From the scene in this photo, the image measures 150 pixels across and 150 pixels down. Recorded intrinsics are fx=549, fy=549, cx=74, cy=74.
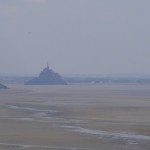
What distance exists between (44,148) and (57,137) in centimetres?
405

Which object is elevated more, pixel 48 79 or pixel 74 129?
pixel 48 79

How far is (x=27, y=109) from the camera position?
49.2 m

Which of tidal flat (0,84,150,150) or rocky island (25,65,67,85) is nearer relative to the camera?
tidal flat (0,84,150,150)

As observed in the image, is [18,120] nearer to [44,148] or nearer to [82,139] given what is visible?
[82,139]

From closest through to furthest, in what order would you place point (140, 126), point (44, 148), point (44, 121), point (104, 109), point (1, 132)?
point (44, 148), point (1, 132), point (140, 126), point (44, 121), point (104, 109)

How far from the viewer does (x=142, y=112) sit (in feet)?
149

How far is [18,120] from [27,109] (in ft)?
33.9

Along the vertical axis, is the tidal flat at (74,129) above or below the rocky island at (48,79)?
below

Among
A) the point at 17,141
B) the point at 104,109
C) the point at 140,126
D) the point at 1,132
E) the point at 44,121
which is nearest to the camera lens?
the point at 17,141

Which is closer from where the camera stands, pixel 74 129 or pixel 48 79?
pixel 74 129

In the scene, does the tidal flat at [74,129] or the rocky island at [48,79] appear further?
the rocky island at [48,79]

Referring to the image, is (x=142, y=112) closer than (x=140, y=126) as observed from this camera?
No

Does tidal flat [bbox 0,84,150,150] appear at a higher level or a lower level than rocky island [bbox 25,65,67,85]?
lower

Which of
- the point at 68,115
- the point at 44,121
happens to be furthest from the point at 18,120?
the point at 68,115
